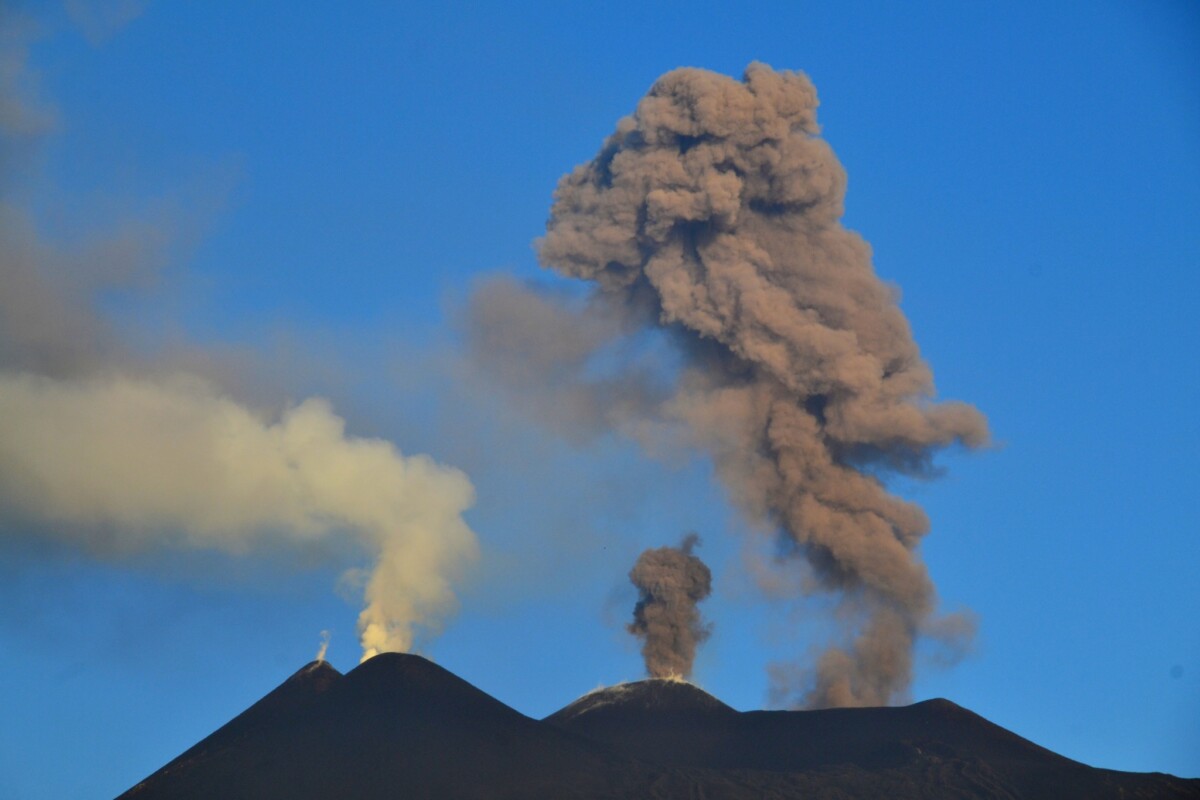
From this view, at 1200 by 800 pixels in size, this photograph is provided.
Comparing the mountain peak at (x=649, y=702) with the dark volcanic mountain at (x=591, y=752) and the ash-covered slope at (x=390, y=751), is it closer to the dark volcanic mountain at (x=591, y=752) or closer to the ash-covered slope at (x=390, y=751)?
the dark volcanic mountain at (x=591, y=752)

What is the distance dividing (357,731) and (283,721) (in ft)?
11.8

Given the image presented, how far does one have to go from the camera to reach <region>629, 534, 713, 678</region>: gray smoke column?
313 feet

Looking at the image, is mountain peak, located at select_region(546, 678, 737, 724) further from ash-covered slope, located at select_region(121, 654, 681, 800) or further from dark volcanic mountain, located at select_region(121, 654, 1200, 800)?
ash-covered slope, located at select_region(121, 654, 681, 800)

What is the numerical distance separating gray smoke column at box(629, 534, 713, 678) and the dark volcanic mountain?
158 centimetres

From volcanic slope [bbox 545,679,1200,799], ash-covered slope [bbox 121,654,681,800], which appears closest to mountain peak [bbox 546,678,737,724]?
volcanic slope [bbox 545,679,1200,799]

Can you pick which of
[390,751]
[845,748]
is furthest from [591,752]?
[845,748]

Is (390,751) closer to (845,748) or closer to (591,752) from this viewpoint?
(591,752)

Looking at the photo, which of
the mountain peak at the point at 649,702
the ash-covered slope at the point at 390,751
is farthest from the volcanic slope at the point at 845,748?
the ash-covered slope at the point at 390,751

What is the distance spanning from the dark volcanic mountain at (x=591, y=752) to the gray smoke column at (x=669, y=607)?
158 cm

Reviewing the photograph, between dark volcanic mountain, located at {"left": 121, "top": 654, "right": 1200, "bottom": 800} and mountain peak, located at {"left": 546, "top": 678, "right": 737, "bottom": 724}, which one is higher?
mountain peak, located at {"left": 546, "top": 678, "right": 737, "bottom": 724}

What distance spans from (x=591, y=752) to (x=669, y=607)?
11188mm

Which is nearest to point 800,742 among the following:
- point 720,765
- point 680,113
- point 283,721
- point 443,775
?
point 720,765

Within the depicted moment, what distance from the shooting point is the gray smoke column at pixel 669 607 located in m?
95.4

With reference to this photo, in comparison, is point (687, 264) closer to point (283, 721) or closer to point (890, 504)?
point (890, 504)
